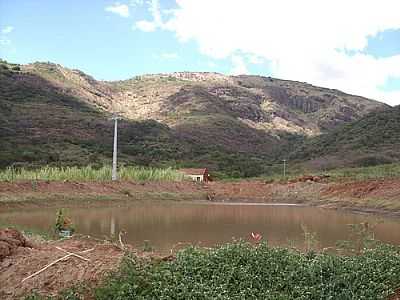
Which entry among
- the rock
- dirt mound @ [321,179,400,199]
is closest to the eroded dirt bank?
dirt mound @ [321,179,400,199]

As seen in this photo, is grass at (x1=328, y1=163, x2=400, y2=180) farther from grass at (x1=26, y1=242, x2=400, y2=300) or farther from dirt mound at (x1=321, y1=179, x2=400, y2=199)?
grass at (x1=26, y1=242, x2=400, y2=300)

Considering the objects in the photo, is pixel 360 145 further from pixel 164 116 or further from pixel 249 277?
pixel 249 277

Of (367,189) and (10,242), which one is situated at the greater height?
(367,189)

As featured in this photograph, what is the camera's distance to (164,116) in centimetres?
11375

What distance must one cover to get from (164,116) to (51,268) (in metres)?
107

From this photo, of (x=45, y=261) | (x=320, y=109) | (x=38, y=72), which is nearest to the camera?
(x=45, y=261)

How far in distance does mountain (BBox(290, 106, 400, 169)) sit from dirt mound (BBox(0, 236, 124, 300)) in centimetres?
6171

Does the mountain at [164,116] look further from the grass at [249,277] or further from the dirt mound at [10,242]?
the grass at [249,277]

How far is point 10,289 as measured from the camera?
680 cm

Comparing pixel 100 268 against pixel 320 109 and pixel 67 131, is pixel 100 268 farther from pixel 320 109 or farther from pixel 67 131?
pixel 320 109

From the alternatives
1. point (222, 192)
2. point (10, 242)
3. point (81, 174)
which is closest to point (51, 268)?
point (10, 242)

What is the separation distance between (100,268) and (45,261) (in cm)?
102

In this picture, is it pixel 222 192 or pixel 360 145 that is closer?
pixel 222 192

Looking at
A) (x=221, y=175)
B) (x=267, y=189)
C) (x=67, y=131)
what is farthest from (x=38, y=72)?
(x=267, y=189)
